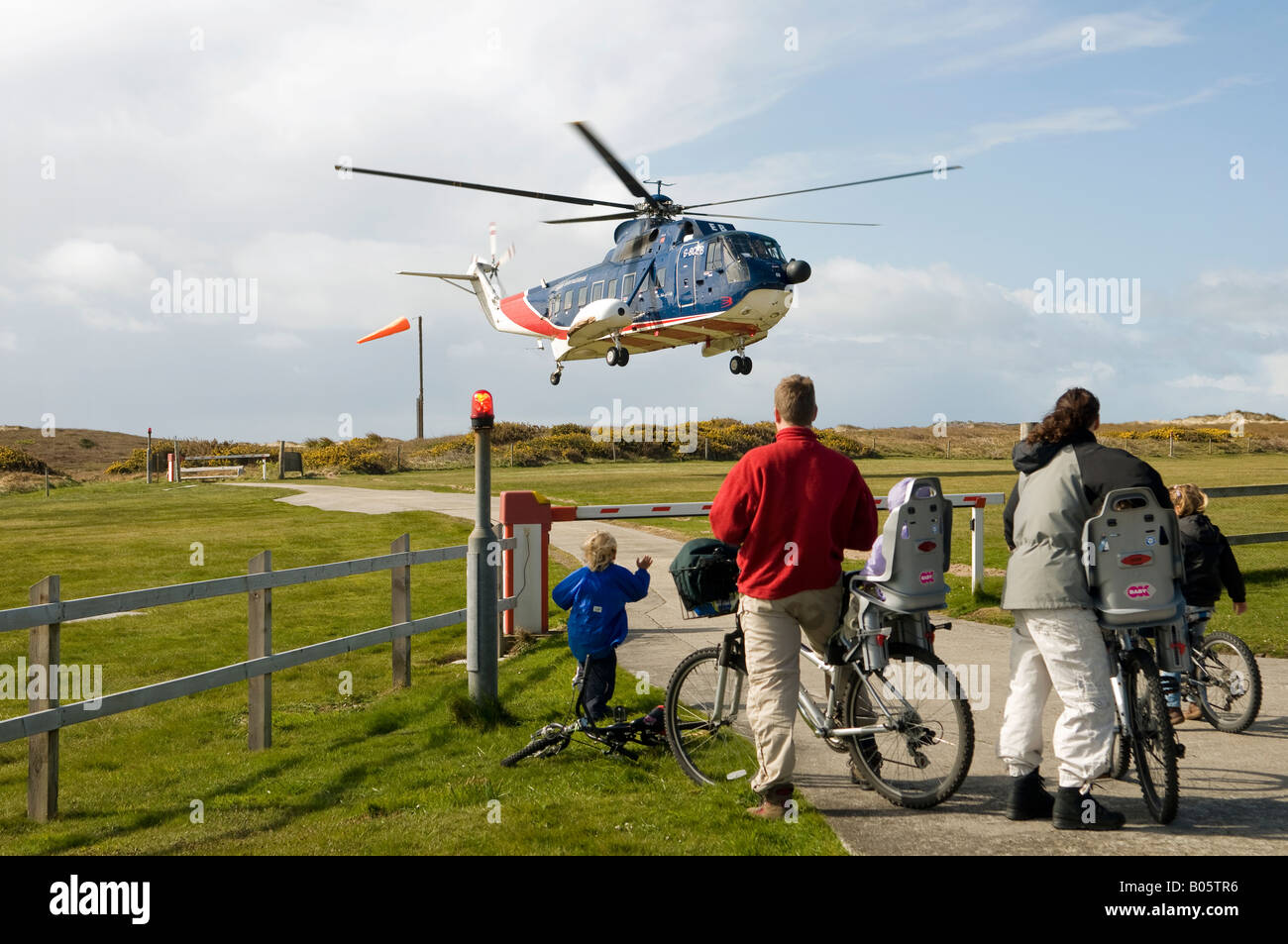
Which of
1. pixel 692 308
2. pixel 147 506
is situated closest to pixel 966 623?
pixel 692 308

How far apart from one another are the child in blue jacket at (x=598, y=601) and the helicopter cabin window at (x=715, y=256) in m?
20.1

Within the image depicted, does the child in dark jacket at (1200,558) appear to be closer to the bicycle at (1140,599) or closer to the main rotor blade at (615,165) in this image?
the bicycle at (1140,599)

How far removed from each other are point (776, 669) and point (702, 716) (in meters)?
1.02

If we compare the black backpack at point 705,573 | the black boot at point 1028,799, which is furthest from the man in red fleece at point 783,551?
the black boot at point 1028,799

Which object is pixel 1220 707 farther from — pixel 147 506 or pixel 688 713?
pixel 147 506

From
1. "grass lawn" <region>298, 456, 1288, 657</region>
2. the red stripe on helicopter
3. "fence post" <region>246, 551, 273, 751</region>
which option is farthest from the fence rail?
the red stripe on helicopter

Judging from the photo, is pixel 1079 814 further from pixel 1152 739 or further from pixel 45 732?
pixel 45 732

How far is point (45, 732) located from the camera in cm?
676

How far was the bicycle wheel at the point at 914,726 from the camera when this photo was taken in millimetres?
5117

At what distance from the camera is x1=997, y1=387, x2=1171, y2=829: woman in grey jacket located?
16.1 ft

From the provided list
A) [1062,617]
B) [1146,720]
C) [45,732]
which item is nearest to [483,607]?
[45,732]

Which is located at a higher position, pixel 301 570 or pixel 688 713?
pixel 301 570

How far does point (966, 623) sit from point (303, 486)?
33.9 metres
